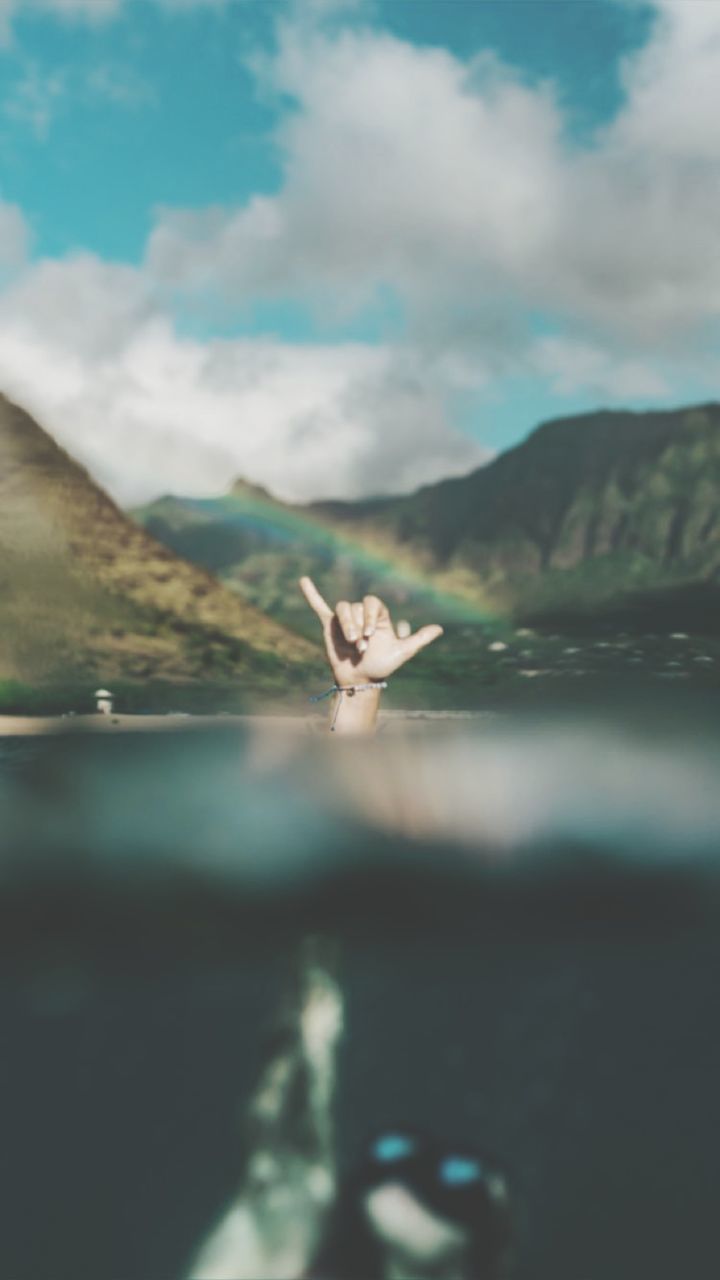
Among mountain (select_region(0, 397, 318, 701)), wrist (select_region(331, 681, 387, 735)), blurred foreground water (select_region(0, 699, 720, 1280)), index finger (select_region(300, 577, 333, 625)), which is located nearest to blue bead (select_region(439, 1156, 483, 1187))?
blurred foreground water (select_region(0, 699, 720, 1280))

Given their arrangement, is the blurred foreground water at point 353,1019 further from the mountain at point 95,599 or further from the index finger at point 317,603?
the mountain at point 95,599

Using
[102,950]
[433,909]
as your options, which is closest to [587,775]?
[433,909]

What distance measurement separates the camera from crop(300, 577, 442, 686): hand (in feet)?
51.3

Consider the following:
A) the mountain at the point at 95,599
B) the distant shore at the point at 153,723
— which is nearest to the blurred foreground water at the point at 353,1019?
the distant shore at the point at 153,723

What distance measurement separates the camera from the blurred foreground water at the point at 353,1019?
403 cm

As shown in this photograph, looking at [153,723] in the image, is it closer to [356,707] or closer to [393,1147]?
[356,707]

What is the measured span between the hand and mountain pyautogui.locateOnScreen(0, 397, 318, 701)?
8821 cm

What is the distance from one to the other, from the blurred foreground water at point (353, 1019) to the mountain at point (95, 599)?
93.4 meters

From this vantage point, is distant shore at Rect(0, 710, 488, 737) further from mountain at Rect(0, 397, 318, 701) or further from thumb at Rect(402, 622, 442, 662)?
mountain at Rect(0, 397, 318, 701)

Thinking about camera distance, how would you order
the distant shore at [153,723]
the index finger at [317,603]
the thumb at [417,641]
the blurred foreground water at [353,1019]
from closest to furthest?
the blurred foreground water at [353,1019] → the thumb at [417,641] → the index finger at [317,603] → the distant shore at [153,723]

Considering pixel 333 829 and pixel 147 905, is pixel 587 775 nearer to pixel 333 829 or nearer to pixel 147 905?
pixel 333 829

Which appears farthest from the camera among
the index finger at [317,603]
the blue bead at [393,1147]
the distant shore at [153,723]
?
the distant shore at [153,723]

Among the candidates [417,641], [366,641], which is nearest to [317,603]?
[366,641]

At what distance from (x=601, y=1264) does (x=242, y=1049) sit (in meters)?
2.39
